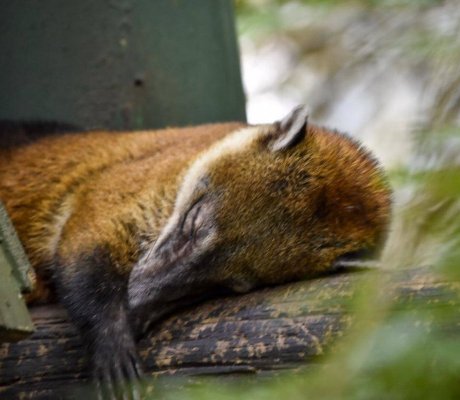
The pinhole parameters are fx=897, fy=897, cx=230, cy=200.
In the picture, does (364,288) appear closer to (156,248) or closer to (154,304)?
(154,304)

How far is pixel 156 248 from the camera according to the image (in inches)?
148

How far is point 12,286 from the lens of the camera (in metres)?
2.96

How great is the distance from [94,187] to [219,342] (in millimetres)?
1449

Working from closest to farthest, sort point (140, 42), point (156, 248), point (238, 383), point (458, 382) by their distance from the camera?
point (458, 382) → point (238, 383) → point (156, 248) → point (140, 42)

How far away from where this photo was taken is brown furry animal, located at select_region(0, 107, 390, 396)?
11.7ft

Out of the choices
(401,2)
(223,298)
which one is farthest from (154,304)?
(401,2)

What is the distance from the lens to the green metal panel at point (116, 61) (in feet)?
17.6

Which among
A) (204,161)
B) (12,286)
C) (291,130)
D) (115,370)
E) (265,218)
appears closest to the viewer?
(12,286)

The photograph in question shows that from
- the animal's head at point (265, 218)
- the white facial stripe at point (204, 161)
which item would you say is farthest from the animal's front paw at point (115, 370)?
the white facial stripe at point (204, 161)

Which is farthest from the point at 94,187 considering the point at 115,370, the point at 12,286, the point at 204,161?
the point at 12,286

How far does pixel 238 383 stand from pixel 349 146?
159cm

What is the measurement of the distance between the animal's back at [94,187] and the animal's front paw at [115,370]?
50cm

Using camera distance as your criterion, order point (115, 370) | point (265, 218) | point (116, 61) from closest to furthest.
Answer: point (115, 370) < point (265, 218) < point (116, 61)

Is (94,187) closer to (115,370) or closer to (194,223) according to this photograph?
(194,223)
